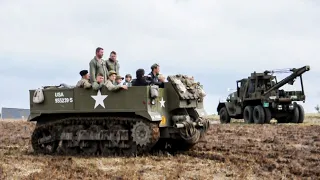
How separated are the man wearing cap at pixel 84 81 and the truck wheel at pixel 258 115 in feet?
52.7

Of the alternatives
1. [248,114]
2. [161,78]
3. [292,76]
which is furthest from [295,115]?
[161,78]

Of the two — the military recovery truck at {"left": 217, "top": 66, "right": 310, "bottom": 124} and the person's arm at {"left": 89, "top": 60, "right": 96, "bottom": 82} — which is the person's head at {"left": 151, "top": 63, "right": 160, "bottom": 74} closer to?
the person's arm at {"left": 89, "top": 60, "right": 96, "bottom": 82}

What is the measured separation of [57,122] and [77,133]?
0.67 m

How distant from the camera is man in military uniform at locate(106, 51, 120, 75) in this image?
14.8 metres

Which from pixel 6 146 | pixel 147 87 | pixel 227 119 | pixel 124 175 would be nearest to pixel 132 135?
pixel 147 87

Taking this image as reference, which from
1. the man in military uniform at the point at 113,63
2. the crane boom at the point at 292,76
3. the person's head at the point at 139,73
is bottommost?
the person's head at the point at 139,73

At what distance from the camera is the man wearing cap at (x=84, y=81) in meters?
14.1

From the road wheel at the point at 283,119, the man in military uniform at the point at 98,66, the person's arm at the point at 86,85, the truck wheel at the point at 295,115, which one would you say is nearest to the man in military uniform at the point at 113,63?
the man in military uniform at the point at 98,66

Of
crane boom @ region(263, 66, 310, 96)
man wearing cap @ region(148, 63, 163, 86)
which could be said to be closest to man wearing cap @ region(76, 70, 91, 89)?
man wearing cap @ region(148, 63, 163, 86)

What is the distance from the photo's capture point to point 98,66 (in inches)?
570

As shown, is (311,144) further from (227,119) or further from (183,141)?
(227,119)

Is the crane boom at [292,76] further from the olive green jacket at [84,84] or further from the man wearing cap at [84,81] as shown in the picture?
the olive green jacket at [84,84]

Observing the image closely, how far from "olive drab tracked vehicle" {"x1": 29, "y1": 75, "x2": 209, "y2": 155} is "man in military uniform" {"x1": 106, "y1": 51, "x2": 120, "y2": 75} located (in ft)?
3.34

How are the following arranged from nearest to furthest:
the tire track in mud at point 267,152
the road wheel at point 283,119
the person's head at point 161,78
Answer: the tire track in mud at point 267,152 < the person's head at point 161,78 < the road wheel at point 283,119
